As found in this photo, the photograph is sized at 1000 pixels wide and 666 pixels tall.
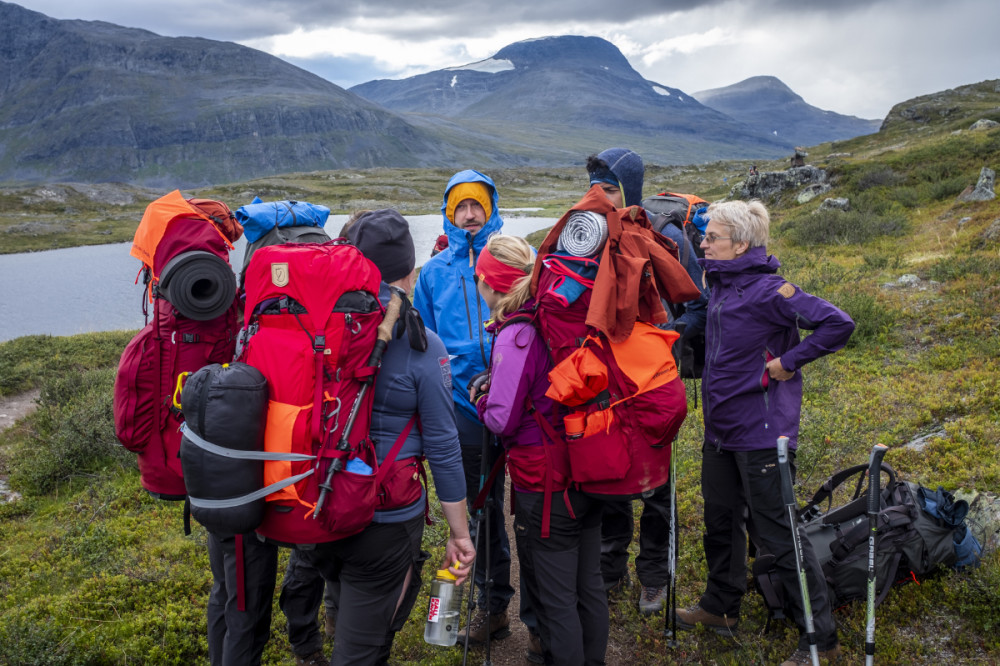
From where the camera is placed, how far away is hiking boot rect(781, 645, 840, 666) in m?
3.72

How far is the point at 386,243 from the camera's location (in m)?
3.30

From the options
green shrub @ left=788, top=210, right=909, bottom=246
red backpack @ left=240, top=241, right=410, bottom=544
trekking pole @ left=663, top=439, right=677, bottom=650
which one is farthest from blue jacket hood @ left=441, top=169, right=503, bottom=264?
green shrub @ left=788, top=210, right=909, bottom=246

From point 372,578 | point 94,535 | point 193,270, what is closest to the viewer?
point 372,578

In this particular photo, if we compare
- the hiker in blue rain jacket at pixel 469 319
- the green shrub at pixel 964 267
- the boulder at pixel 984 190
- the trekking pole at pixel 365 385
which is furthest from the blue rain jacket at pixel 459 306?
the boulder at pixel 984 190

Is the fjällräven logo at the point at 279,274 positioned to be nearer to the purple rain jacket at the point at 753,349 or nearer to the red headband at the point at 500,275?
the red headband at the point at 500,275

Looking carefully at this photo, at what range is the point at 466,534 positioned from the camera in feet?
10.3

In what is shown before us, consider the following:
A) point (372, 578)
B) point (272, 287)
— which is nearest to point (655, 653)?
point (372, 578)

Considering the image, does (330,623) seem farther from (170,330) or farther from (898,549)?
(898,549)

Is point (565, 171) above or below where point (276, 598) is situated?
above

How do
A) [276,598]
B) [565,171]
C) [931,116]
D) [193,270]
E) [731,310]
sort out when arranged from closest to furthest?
[193,270], [731,310], [276,598], [931,116], [565,171]

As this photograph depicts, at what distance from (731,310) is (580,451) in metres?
1.54

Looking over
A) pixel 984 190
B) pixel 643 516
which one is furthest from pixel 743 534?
pixel 984 190

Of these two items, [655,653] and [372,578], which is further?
[655,653]

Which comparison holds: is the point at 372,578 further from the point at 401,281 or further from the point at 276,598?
the point at 276,598
